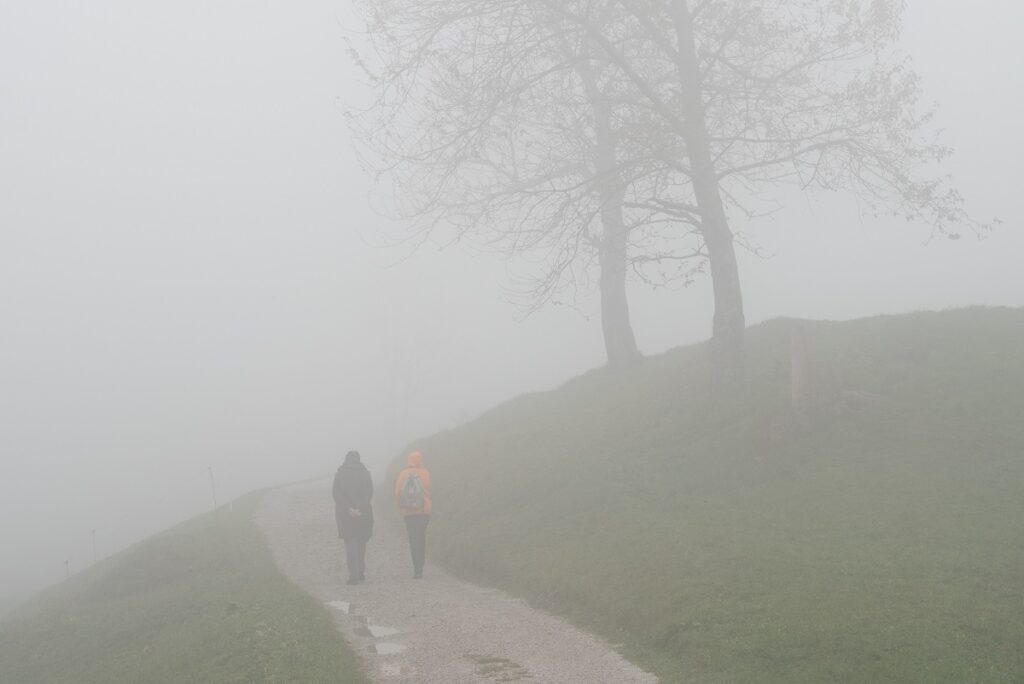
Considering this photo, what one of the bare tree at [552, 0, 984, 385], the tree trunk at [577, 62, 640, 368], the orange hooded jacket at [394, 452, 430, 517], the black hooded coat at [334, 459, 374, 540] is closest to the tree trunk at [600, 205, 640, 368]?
the tree trunk at [577, 62, 640, 368]

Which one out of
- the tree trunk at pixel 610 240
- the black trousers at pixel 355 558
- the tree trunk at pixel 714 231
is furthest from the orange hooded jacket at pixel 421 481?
the tree trunk at pixel 714 231

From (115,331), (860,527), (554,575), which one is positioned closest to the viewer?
(860,527)

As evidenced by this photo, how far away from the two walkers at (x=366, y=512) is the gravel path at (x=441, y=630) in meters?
0.37

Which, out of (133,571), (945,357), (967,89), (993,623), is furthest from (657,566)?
(967,89)

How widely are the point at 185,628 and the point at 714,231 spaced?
11869 mm

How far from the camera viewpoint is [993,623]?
9.34 m

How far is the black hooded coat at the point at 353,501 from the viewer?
16.7 meters

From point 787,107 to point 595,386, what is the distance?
917 cm

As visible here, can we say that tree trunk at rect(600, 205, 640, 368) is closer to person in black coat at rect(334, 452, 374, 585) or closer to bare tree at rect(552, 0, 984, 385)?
bare tree at rect(552, 0, 984, 385)

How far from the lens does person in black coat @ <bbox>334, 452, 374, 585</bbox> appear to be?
16594 mm

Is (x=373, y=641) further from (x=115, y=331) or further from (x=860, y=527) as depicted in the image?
(x=115, y=331)

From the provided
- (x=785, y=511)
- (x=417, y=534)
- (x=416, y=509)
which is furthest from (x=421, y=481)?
(x=785, y=511)

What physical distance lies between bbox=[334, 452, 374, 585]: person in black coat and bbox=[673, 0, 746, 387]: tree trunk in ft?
24.0

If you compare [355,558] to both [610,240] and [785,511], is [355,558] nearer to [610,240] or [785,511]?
[785,511]
